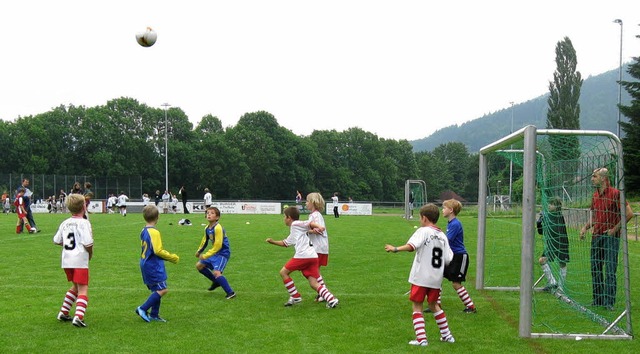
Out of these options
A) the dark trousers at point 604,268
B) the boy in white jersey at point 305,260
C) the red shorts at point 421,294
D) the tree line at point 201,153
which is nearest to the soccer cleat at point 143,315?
the boy in white jersey at point 305,260

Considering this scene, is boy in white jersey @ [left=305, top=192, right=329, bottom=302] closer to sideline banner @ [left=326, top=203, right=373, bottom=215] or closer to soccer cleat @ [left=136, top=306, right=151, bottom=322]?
soccer cleat @ [left=136, top=306, right=151, bottom=322]

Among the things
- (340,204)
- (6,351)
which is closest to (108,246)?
(6,351)

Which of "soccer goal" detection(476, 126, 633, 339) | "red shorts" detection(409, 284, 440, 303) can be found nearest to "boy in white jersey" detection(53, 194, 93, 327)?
"red shorts" detection(409, 284, 440, 303)

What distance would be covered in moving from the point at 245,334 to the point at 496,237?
16568 mm

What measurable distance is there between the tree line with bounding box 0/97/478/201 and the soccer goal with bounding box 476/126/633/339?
65.9 m

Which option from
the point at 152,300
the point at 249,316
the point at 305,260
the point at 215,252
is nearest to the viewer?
the point at 152,300

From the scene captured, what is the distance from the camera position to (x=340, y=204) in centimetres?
4825

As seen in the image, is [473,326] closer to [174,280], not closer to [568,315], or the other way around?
[568,315]

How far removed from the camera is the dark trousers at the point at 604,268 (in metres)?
8.30

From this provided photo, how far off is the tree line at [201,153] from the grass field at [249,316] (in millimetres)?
59665

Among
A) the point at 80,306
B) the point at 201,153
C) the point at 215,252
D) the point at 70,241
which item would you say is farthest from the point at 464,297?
the point at 201,153

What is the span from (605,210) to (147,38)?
40.3ft

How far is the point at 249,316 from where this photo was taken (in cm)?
816

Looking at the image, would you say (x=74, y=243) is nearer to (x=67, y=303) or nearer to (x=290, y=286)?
(x=67, y=303)
